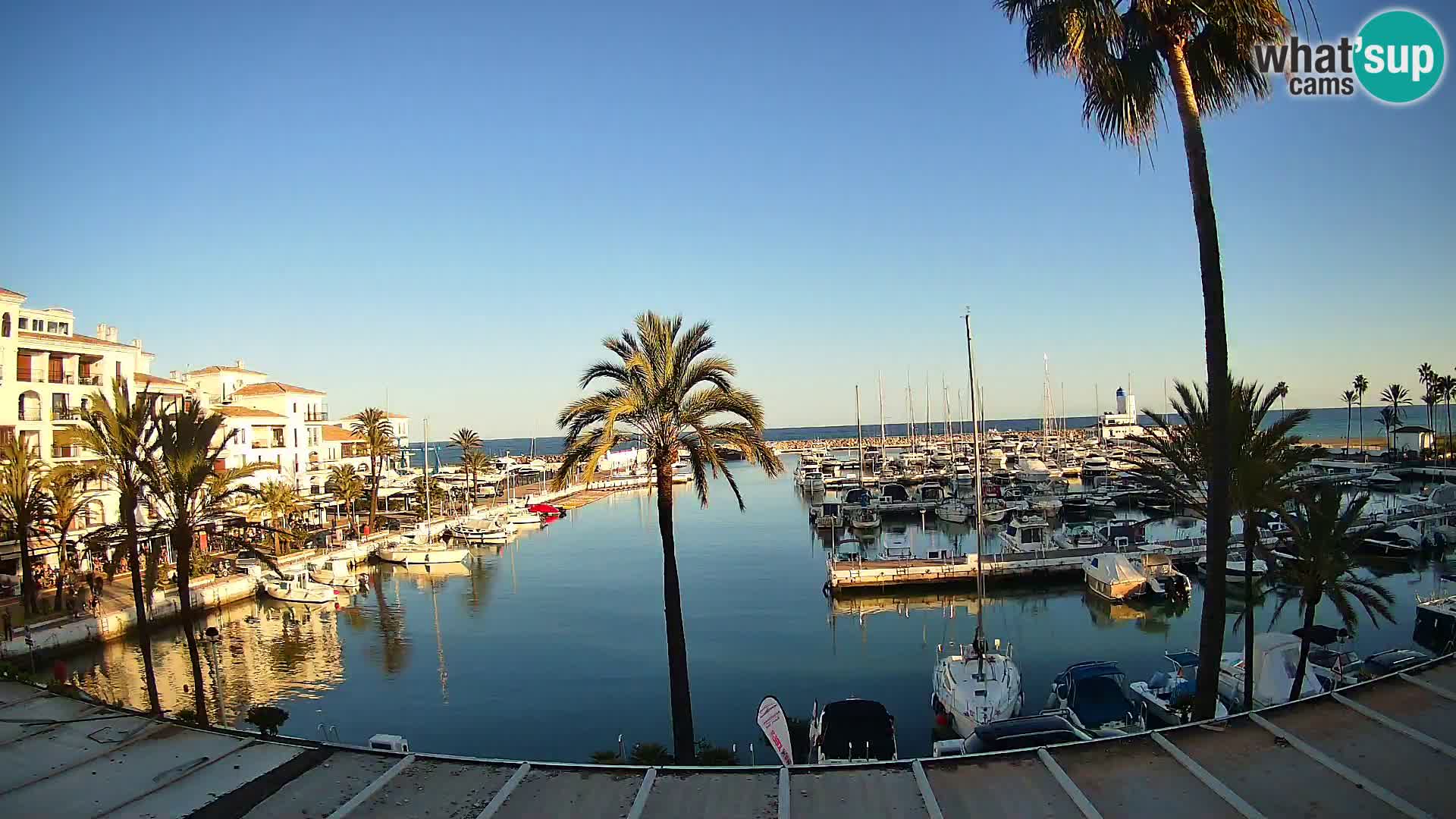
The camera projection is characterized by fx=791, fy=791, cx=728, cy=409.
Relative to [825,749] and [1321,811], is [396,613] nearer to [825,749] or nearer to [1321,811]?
[825,749]

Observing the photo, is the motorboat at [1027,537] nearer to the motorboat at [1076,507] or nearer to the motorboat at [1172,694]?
the motorboat at [1076,507]

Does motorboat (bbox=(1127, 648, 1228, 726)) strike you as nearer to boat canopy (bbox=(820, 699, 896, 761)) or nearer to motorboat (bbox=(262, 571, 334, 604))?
boat canopy (bbox=(820, 699, 896, 761))

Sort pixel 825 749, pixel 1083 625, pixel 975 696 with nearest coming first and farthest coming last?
pixel 825 749
pixel 975 696
pixel 1083 625

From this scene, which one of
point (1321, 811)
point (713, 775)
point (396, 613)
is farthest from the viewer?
point (396, 613)

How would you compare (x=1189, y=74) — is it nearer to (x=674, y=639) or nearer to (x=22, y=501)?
(x=674, y=639)

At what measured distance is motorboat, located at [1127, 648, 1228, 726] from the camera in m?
17.5

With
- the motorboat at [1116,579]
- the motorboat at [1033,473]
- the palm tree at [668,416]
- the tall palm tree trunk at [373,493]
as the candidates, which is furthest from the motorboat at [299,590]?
the motorboat at [1033,473]

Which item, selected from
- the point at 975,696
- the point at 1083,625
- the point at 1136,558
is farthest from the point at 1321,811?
the point at 1136,558

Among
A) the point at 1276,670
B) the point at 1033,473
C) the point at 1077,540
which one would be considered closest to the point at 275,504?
the point at 1077,540

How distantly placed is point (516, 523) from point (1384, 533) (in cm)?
5996

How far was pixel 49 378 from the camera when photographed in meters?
40.0

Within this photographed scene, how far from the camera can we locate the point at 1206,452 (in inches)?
571

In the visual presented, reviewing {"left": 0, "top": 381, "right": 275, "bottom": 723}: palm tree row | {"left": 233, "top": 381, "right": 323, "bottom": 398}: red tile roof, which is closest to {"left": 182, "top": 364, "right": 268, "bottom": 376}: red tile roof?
{"left": 233, "top": 381, "right": 323, "bottom": 398}: red tile roof

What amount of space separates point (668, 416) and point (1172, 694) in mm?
14650
